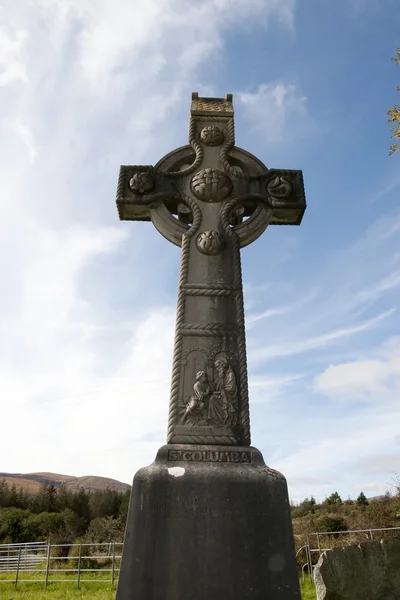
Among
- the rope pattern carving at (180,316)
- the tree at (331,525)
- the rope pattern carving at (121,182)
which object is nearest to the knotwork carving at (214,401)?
the rope pattern carving at (180,316)

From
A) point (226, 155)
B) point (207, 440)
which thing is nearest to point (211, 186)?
point (226, 155)

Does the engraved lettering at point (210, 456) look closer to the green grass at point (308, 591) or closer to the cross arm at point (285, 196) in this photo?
the cross arm at point (285, 196)

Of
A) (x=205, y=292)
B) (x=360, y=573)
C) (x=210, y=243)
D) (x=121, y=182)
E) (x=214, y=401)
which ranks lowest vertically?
(x=360, y=573)

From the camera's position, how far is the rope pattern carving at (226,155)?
18.7 ft

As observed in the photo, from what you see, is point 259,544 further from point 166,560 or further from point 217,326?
point 217,326

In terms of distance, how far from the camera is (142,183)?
5.59 m

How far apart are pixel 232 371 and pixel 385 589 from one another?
288cm

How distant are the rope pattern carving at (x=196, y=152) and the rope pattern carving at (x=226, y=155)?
0.29m

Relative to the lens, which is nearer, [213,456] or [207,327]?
[213,456]

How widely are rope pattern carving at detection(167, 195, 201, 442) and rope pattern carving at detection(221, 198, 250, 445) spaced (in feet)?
1.19

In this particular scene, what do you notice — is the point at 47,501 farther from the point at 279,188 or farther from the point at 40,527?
the point at 279,188

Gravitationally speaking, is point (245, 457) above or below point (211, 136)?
below

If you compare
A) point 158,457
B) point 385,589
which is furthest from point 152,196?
point 385,589

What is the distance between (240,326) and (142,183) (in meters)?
2.27
